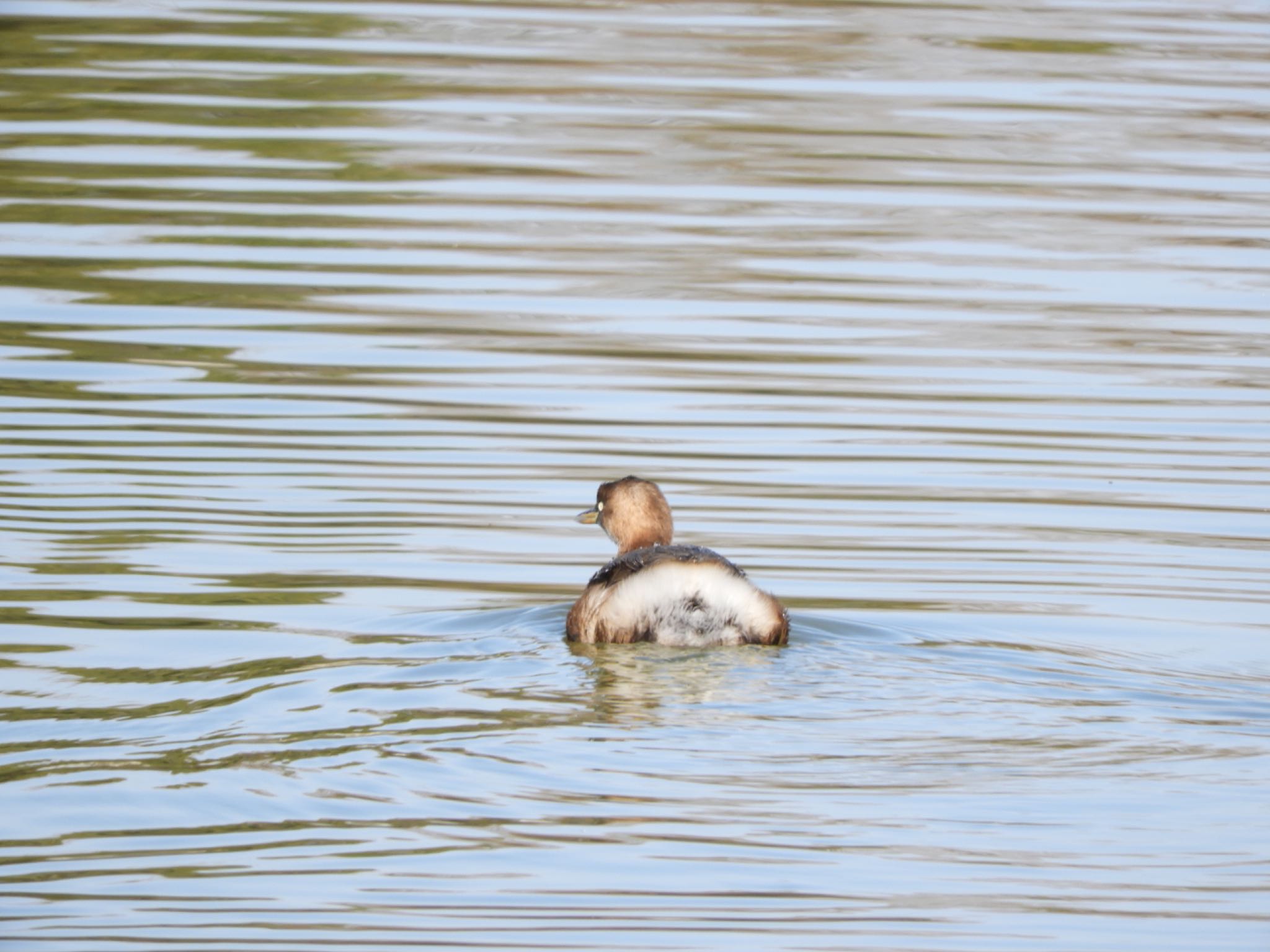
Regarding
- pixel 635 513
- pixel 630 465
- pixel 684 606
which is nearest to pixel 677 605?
pixel 684 606

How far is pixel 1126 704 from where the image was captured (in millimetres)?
8289

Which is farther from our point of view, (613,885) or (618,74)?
(618,74)

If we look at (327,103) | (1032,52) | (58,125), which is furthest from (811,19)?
(58,125)

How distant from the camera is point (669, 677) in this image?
8.61 meters

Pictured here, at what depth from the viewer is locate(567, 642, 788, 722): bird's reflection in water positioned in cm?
813

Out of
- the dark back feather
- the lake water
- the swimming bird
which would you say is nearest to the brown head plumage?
the lake water

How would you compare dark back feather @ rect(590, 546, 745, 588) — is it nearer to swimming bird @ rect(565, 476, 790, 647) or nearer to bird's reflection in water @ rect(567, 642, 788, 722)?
swimming bird @ rect(565, 476, 790, 647)

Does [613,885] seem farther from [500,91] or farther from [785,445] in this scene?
[500,91]

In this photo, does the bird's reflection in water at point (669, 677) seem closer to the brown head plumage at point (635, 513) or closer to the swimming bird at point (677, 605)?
the swimming bird at point (677, 605)

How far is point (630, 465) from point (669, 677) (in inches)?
137

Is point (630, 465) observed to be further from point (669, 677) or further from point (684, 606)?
point (669, 677)

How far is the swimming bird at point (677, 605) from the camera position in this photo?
29.1ft

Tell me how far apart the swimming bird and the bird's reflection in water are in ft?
0.17

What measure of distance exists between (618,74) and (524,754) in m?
13.0
